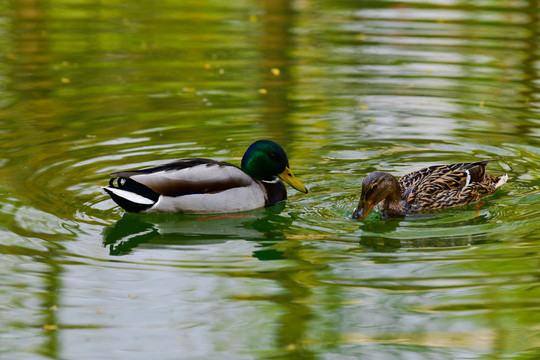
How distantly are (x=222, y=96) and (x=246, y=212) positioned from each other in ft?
14.7

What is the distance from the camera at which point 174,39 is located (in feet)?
58.4

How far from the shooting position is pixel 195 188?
8.55m

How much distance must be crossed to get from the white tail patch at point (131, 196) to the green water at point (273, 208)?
0.86 feet

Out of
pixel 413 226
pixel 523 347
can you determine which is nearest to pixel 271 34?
pixel 413 226

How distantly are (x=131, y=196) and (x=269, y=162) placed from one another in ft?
5.01

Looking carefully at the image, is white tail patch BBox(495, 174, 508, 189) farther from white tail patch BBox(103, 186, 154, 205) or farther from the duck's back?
white tail patch BBox(103, 186, 154, 205)

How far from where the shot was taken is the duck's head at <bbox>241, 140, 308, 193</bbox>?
9.06 m

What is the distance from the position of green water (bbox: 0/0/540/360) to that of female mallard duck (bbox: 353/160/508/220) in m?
0.14

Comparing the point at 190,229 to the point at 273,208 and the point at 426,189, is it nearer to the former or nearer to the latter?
the point at 273,208

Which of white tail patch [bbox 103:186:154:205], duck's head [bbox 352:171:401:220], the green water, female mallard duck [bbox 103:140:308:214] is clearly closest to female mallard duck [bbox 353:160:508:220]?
duck's head [bbox 352:171:401:220]

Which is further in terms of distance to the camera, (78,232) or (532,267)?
(78,232)

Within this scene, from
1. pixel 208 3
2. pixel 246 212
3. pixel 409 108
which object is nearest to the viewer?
pixel 246 212

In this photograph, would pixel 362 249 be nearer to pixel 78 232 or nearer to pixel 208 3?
pixel 78 232

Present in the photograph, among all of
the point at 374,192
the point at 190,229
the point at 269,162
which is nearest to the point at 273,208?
the point at 269,162
